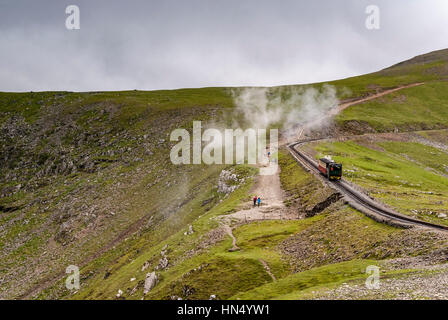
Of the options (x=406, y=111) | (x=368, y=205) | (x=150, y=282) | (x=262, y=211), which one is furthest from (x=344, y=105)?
(x=150, y=282)

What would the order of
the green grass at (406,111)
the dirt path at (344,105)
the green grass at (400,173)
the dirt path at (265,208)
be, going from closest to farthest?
the green grass at (400,173)
the dirt path at (265,208)
the dirt path at (344,105)
the green grass at (406,111)

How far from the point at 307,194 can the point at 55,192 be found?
78.6 meters

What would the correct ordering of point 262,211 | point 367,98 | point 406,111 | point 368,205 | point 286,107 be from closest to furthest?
1. point 368,205
2. point 262,211
3. point 406,111
4. point 286,107
5. point 367,98

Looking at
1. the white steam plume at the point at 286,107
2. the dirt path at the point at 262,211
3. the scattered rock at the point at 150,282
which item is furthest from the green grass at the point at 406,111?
the scattered rock at the point at 150,282

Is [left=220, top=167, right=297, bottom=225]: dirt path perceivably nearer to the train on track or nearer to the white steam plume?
the train on track

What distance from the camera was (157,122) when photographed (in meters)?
132

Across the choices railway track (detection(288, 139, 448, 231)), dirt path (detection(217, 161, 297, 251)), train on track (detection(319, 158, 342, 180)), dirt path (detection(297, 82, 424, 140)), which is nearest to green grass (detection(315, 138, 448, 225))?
railway track (detection(288, 139, 448, 231))

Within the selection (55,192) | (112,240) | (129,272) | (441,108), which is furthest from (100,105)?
(441,108)

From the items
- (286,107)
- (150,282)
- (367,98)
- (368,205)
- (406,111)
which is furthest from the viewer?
(367,98)

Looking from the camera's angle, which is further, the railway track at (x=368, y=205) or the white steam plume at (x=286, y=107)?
the white steam plume at (x=286, y=107)

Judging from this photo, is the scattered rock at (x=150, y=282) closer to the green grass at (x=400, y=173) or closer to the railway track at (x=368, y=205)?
the railway track at (x=368, y=205)

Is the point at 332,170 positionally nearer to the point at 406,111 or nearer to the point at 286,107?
the point at 286,107

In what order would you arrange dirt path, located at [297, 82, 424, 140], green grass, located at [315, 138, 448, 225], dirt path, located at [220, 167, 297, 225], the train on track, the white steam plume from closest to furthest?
1. green grass, located at [315, 138, 448, 225]
2. dirt path, located at [220, 167, 297, 225]
3. the train on track
4. dirt path, located at [297, 82, 424, 140]
5. the white steam plume
